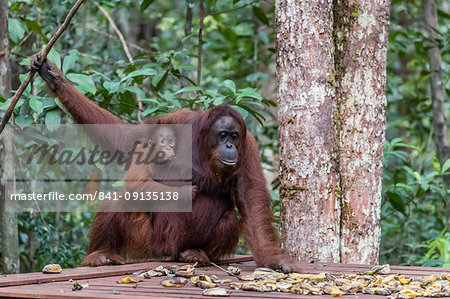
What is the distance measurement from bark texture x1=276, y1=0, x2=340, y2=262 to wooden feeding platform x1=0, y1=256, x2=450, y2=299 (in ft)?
0.68

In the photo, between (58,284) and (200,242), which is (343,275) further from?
(58,284)

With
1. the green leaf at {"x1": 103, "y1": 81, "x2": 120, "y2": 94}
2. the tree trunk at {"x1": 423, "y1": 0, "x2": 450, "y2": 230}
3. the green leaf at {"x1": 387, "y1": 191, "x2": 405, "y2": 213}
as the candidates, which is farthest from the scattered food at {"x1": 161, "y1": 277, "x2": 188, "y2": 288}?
the tree trunk at {"x1": 423, "y1": 0, "x2": 450, "y2": 230}

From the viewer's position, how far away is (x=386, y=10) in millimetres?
3723

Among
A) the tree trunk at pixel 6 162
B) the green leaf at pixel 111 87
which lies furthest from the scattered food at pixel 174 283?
the green leaf at pixel 111 87

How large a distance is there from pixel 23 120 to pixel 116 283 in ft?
4.92

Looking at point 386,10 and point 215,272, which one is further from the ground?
point 386,10

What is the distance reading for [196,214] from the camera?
372 cm

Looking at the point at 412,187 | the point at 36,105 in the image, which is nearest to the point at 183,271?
the point at 36,105

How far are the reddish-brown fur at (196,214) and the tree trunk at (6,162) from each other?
768mm

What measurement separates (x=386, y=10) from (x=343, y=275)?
178 cm

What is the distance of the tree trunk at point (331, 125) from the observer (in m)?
3.43

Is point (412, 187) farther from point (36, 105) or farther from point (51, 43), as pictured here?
Result: point (51, 43)

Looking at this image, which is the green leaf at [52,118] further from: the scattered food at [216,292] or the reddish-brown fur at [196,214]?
the scattered food at [216,292]

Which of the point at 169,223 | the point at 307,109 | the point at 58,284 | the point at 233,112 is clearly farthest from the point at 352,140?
the point at 58,284
